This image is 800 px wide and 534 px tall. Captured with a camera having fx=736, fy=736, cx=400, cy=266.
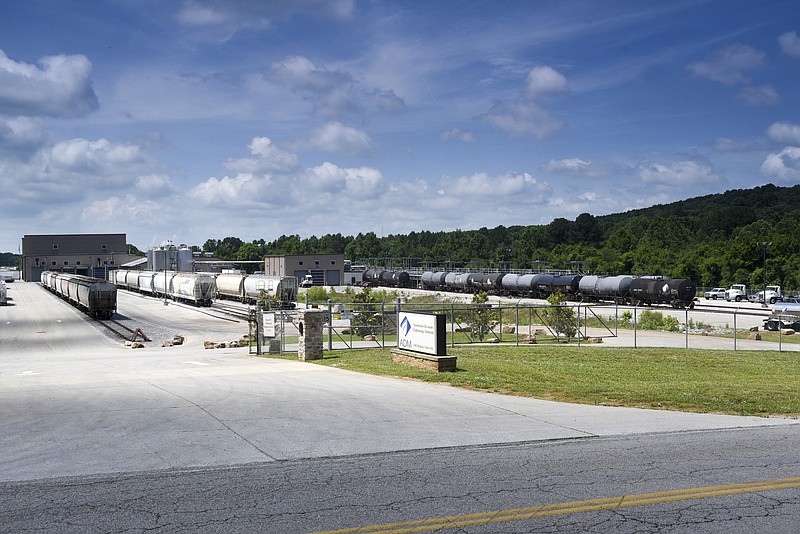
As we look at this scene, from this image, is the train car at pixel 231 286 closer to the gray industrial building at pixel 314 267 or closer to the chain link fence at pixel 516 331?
the chain link fence at pixel 516 331

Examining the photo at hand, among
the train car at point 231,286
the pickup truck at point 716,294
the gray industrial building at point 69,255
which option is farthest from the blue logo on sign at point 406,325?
the gray industrial building at point 69,255

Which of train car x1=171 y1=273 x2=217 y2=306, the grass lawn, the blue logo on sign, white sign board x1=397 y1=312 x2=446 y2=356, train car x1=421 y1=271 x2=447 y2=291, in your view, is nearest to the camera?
the grass lawn

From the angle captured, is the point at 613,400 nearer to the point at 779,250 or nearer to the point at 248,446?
the point at 248,446

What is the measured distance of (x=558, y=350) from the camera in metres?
33.0

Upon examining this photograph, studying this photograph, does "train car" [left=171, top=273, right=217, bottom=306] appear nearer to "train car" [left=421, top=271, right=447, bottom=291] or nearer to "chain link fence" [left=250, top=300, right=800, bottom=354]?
"chain link fence" [left=250, top=300, right=800, bottom=354]

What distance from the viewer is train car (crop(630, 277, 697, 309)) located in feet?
218

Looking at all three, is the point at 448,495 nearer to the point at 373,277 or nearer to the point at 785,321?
the point at 785,321

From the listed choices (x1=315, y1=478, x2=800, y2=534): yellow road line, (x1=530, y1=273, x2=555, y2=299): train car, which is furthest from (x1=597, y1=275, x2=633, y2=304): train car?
(x1=315, y1=478, x2=800, y2=534): yellow road line

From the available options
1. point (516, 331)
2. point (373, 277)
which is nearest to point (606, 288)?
point (516, 331)

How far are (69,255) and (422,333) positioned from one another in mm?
145378

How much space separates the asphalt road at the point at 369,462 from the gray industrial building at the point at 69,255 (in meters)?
144

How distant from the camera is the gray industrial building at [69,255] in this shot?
15200 cm

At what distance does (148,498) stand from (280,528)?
2189 mm

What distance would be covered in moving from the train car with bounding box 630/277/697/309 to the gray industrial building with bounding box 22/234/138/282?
11376cm
